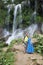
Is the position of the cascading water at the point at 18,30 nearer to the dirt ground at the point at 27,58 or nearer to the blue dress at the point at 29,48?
the blue dress at the point at 29,48

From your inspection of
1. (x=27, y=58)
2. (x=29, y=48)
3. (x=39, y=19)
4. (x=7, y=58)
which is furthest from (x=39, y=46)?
(x=39, y=19)

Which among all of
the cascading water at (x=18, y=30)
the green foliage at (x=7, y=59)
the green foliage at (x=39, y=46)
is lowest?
the cascading water at (x=18, y=30)

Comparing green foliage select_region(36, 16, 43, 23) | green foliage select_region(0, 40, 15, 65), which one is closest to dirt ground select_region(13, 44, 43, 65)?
green foliage select_region(0, 40, 15, 65)

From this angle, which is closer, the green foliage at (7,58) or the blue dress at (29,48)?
the green foliage at (7,58)

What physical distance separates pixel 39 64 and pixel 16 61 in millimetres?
1224

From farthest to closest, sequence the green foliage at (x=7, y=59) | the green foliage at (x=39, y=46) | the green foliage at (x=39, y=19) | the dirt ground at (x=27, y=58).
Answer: the green foliage at (x=39, y=19), the green foliage at (x=39, y=46), the green foliage at (x=7, y=59), the dirt ground at (x=27, y=58)

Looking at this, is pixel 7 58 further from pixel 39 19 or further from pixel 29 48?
pixel 39 19

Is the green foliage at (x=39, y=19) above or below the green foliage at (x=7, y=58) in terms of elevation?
above

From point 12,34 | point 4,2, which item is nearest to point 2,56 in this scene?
point 12,34

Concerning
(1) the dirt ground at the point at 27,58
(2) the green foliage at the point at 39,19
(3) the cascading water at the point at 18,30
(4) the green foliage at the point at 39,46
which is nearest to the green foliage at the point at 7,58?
(1) the dirt ground at the point at 27,58

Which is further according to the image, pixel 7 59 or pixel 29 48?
pixel 29 48

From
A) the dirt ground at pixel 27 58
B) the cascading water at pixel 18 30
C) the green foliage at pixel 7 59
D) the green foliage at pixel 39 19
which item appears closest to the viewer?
the dirt ground at pixel 27 58

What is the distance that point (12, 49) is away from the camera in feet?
41.2

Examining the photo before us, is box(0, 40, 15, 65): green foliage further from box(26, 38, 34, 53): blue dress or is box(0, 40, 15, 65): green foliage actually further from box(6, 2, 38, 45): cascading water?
box(6, 2, 38, 45): cascading water
